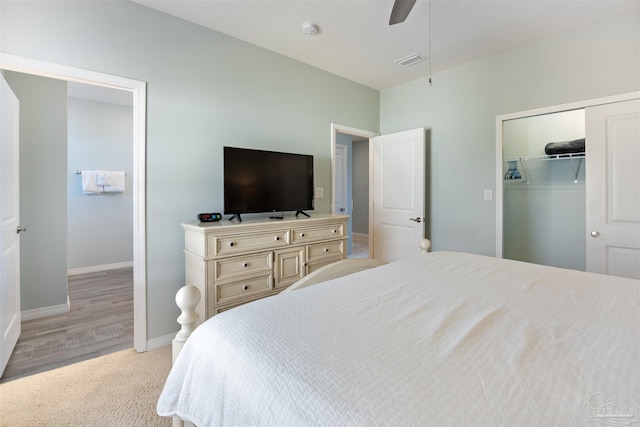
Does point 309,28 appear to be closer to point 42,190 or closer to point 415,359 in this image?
point 415,359

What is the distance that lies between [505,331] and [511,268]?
2.82 feet

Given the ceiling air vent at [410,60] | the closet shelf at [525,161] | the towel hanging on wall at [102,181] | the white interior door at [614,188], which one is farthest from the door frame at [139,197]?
the closet shelf at [525,161]

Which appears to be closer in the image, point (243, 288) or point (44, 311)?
point (243, 288)

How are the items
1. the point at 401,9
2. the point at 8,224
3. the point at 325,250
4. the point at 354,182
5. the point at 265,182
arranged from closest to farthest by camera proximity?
the point at 401,9
the point at 8,224
the point at 265,182
the point at 325,250
the point at 354,182

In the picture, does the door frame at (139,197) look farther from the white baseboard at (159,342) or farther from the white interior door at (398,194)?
the white interior door at (398,194)

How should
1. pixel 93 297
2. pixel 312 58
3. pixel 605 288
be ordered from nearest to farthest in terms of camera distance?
1. pixel 605 288
2. pixel 312 58
3. pixel 93 297

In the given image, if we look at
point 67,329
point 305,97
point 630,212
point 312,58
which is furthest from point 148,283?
point 630,212

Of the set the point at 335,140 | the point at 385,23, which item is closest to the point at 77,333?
the point at 335,140

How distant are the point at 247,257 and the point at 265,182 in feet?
2.35

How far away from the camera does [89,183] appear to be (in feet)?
14.7

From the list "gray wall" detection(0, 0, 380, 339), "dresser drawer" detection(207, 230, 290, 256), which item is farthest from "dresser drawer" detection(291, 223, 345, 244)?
"gray wall" detection(0, 0, 380, 339)

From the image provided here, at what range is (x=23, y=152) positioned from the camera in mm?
2832

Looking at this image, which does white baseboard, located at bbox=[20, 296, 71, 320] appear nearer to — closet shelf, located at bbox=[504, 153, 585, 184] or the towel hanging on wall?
the towel hanging on wall

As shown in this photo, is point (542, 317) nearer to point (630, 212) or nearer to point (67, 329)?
point (630, 212)
